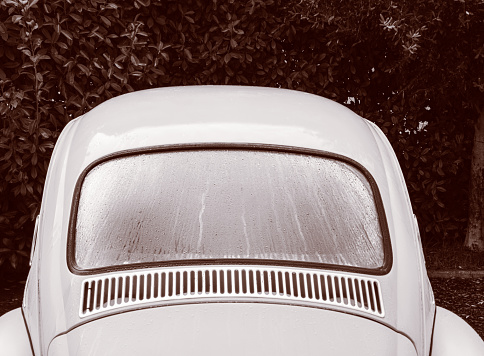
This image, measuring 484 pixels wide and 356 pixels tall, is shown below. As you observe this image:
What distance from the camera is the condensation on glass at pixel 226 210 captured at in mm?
2928

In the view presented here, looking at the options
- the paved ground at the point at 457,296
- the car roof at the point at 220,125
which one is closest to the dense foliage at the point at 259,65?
the paved ground at the point at 457,296

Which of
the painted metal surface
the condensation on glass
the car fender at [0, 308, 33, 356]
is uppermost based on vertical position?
the condensation on glass

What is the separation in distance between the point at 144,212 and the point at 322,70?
4.69m

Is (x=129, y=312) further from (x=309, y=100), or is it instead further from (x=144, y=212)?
(x=309, y=100)

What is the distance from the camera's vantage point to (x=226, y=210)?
3031mm

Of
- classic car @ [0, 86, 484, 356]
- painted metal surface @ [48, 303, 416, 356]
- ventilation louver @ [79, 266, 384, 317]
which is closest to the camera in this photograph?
painted metal surface @ [48, 303, 416, 356]

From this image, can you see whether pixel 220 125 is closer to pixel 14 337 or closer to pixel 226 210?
pixel 226 210

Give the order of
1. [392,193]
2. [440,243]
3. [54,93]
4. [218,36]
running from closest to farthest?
[392,193], [54,93], [218,36], [440,243]

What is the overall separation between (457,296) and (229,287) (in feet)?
14.6

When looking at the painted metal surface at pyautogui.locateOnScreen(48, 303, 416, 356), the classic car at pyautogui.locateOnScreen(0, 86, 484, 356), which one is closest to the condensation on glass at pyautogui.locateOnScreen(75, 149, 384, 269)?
the classic car at pyautogui.locateOnScreen(0, 86, 484, 356)

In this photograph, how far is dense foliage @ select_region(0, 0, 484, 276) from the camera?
6.36 metres

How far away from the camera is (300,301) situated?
265 centimetres

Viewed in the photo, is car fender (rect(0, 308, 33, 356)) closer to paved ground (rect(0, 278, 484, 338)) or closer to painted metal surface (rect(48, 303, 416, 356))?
painted metal surface (rect(48, 303, 416, 356))

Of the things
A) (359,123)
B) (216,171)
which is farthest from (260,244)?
(359,123)
